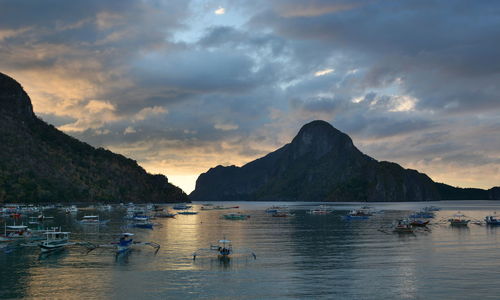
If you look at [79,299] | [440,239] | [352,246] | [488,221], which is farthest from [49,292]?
[488,221]

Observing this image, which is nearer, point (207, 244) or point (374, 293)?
point (374, 293)

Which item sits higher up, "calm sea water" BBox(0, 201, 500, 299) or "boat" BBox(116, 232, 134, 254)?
"boat" BBox(116, 232, 134, 254)

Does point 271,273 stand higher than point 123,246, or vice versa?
point 123,246

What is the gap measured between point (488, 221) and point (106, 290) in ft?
406

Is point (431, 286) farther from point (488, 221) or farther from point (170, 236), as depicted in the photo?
point (488, 221)

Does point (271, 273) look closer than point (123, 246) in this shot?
Yes

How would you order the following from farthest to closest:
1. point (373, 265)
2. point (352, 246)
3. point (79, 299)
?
point (352, 246), point (373, 265), point (79, 299)

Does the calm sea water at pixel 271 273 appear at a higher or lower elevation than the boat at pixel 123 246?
lower

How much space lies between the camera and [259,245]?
84.1 m

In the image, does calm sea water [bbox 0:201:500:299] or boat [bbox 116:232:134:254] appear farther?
boat [bbox 116:232:134:254]

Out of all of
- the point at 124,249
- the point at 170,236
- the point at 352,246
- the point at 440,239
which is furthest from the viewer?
the point at 170,236

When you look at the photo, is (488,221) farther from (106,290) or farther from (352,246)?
(106,290)

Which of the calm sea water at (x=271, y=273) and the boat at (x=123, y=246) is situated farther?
the boat at (x=123, y=246)

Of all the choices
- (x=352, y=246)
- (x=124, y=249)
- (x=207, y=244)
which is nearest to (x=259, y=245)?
(x=207, y=244)
